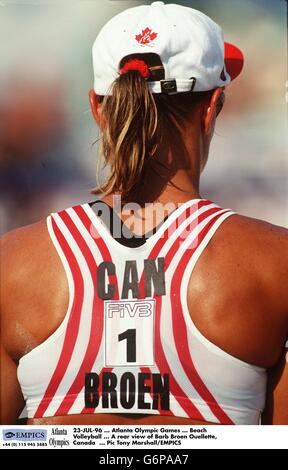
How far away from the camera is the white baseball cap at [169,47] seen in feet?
7.20

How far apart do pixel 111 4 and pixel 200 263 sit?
49.9 inches

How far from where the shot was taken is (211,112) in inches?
89.1

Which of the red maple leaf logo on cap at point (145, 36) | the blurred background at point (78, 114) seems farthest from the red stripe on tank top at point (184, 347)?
the blurred background at point (78, 114)

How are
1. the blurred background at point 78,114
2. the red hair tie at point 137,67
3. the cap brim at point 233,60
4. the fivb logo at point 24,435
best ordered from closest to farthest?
1. the red hair tie at point 137,67
2. the fivb logo at point 24,435
3. the cap brim at point 233,60
4. the blurred background at point 78,114

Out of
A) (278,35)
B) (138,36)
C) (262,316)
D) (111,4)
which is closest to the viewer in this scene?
(262,316)

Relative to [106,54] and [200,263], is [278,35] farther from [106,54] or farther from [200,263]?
[200,263]

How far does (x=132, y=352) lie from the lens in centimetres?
209

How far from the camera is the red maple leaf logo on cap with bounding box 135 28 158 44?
2.20m

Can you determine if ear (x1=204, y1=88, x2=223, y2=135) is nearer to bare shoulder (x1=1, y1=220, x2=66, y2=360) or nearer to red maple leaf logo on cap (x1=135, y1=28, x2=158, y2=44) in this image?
red maple leaf logo on cap (x1=135, y1=28, x2=158, y2=44)

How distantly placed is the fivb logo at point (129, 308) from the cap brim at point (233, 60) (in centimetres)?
106

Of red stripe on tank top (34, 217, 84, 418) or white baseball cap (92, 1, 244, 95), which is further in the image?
white baseball cap (92, 1, 244, 95)

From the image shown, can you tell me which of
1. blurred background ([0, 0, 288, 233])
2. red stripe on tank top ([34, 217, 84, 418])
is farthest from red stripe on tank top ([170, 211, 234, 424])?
blurred background ([0, 0, 288, 233])

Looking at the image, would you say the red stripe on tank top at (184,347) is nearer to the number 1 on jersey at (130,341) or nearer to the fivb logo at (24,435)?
the number 1 on jersey at (130,341)

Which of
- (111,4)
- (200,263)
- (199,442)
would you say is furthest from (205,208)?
(111,4)
